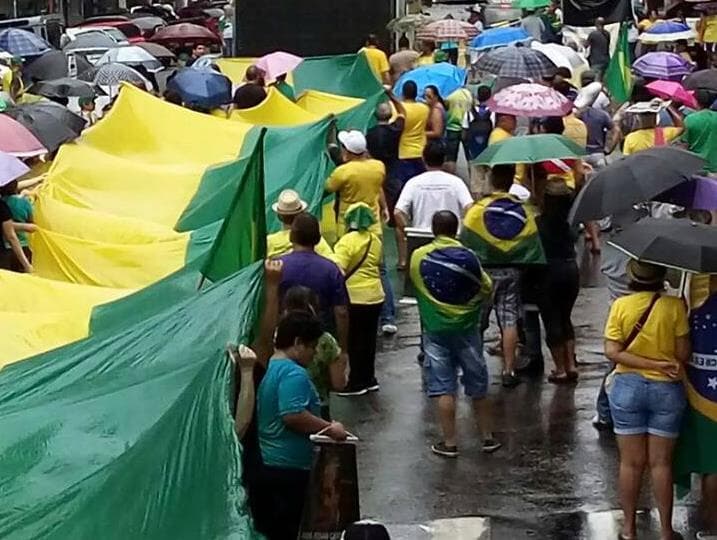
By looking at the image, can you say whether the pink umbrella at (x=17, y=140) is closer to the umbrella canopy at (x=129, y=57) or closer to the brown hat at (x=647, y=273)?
the brown hat at (x=647, y=273)

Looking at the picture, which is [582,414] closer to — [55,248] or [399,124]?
[55,248]

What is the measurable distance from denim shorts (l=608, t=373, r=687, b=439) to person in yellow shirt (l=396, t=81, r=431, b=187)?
8.66 meters

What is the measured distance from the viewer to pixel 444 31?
26406mm

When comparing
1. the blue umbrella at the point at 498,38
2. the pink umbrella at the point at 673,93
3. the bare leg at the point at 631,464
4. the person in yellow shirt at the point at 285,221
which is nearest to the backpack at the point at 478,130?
the pink umbrella at the point at 673,93

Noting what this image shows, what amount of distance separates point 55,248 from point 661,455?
5.14m

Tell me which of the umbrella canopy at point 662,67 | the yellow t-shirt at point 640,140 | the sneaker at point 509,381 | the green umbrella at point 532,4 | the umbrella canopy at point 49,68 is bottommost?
the green umbrella at point 532,4

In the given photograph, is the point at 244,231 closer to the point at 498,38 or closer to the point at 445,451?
the point at 445,451

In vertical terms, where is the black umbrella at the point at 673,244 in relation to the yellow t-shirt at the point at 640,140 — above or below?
above

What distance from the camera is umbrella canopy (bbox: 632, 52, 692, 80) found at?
19.8 meters

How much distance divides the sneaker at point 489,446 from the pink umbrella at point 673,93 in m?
6.26

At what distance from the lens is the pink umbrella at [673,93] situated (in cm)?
1576

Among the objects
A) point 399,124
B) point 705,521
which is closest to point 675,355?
point 705,521

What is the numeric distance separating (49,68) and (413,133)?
8.89m

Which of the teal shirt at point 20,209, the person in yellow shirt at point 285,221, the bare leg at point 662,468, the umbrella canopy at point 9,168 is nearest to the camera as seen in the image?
the bare leg at point 662,468
